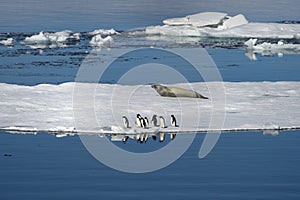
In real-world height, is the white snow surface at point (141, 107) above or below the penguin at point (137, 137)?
above

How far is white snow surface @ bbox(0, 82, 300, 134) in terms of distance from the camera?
1052 centimetres

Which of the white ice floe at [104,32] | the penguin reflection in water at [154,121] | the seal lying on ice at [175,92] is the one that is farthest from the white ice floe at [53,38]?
the penguin reflection in water at [154,121]

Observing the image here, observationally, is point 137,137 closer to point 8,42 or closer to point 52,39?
point 8,42

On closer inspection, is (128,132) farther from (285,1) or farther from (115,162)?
(285,1)

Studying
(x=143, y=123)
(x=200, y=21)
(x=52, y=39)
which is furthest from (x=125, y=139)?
(x=200, y=21)

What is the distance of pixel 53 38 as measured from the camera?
19.6 m

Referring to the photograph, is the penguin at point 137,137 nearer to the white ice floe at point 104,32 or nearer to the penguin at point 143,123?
the penguin at point 143,123

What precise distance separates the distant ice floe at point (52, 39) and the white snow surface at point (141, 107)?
19.5 feet

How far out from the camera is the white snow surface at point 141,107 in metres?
10.5

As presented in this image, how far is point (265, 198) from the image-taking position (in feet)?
24.5

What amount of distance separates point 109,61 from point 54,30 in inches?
209

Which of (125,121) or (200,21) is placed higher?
(200,21)

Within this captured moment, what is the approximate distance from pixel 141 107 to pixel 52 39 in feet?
27.7

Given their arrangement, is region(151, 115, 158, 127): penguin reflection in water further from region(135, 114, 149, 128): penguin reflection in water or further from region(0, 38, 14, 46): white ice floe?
region(0, 38, 14, 46): white ice floe
